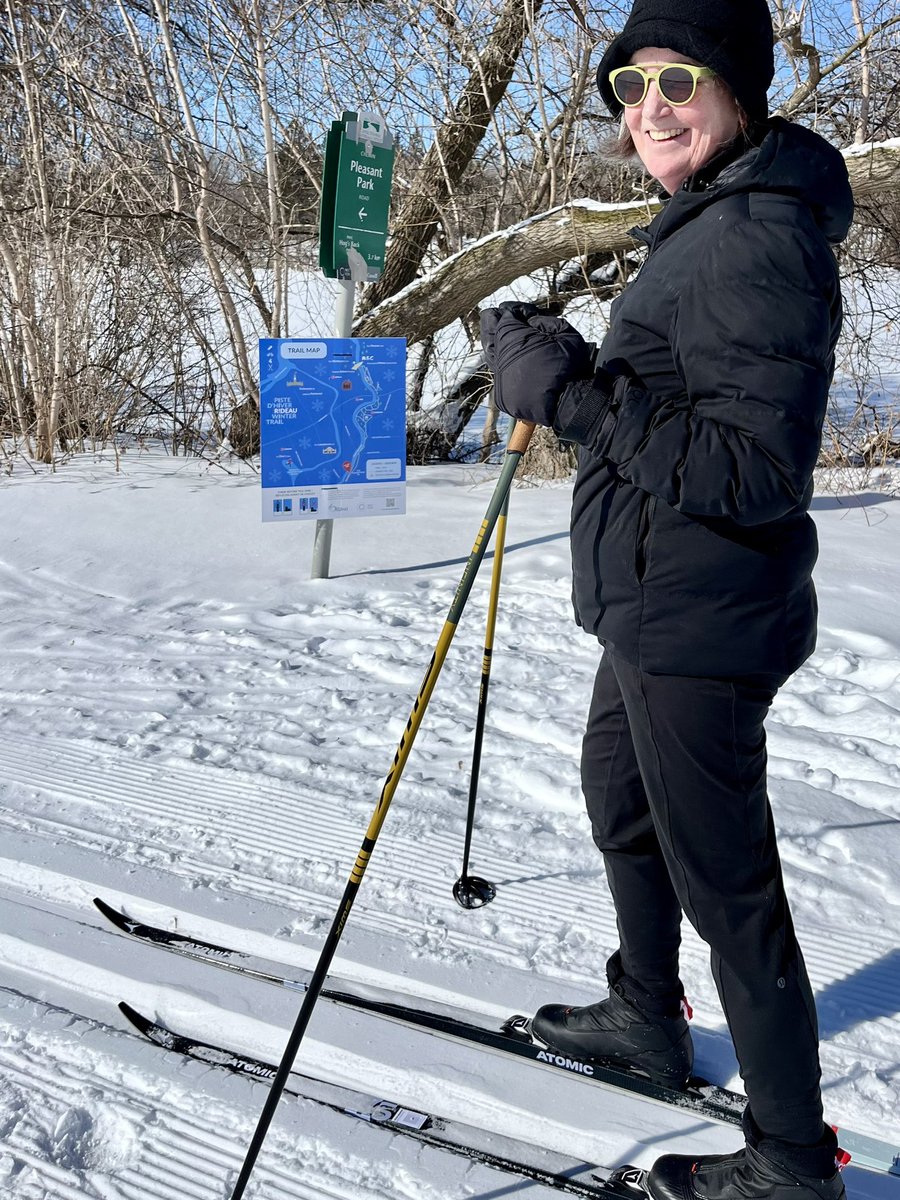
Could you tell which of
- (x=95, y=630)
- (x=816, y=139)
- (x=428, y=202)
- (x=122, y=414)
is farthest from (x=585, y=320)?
(x=816, y=139)

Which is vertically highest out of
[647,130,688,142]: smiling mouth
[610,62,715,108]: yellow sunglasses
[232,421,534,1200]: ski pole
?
[610,62,715,108]: yellow sunglasses

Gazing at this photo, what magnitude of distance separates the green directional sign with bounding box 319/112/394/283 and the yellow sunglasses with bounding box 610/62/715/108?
12.0 feet

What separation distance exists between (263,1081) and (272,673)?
7.71ft

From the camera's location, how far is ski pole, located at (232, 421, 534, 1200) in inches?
70.3

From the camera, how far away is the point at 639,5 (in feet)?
5.25

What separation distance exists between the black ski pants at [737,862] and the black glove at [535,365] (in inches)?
18.3

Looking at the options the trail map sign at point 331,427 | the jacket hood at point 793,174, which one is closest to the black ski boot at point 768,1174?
the jacket hood at point 793,174

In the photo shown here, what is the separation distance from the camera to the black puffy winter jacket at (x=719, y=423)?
4.63ft

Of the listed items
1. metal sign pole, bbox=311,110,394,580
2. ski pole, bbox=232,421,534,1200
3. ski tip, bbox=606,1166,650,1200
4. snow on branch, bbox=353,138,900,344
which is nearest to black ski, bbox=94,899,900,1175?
ski tip, bbox=606,1166,650,1200

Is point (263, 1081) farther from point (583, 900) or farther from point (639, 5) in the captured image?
point (639, 5)

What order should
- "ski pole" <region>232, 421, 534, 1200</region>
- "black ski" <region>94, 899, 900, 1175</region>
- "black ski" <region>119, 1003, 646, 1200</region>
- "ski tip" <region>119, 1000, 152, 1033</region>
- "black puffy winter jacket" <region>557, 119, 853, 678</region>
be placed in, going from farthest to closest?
"ski tip" <region>119, 1000, 152, 1033</region> → "black ski" <region>94, 899, 900, 1175</region> → "black ski" <region>119, 1003, 646, 1200</region> → "ski pole" <region>232, 421, 534, 1200</region> → "black puffy winter jacket" <region>557, 119, 853, 678</region>

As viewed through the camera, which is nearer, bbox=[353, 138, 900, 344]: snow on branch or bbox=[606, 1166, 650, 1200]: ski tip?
bbox=[606, 1166, 650, 1200]: ski tip

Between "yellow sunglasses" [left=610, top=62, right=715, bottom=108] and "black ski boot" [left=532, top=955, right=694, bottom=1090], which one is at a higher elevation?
"yellow sunglasses" [left=610, top=62, right=715, bottom=108]

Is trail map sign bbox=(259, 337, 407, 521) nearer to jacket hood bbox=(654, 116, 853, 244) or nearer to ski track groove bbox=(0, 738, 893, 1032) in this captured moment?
ski track groove bbox=(0, 738, 893, 1032)
